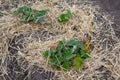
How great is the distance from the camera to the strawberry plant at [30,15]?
8.38ft

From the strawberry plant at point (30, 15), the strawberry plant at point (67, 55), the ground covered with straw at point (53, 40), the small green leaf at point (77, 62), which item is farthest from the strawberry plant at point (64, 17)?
the small green leaf at point (77, 62)

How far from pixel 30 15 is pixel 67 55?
1.96ft

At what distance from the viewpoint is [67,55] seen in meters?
2.18

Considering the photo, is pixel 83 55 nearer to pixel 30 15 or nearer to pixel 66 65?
pixel 66 65

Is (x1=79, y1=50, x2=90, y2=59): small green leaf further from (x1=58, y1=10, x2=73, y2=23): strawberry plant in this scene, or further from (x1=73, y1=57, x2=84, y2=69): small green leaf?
(x1=58, y1=10, x2=73, y2=23): strawberry plant

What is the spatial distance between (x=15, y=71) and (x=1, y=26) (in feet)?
1.72

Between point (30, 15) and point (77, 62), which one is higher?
point (30, 15)

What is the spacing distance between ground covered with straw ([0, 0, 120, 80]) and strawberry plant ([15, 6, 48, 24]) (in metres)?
0.05

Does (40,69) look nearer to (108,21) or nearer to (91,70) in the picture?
(91,70)

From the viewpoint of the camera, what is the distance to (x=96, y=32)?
2.56m

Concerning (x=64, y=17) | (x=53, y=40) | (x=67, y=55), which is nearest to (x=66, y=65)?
(x=67, y=55)

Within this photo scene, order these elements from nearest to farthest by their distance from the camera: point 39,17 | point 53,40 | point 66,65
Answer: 1. point 66,65
2. point 53,40
3. point 39,17

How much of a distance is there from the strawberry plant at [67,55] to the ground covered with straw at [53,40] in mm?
44

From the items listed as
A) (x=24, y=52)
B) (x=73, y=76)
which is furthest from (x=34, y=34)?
(x=73, y=76)
